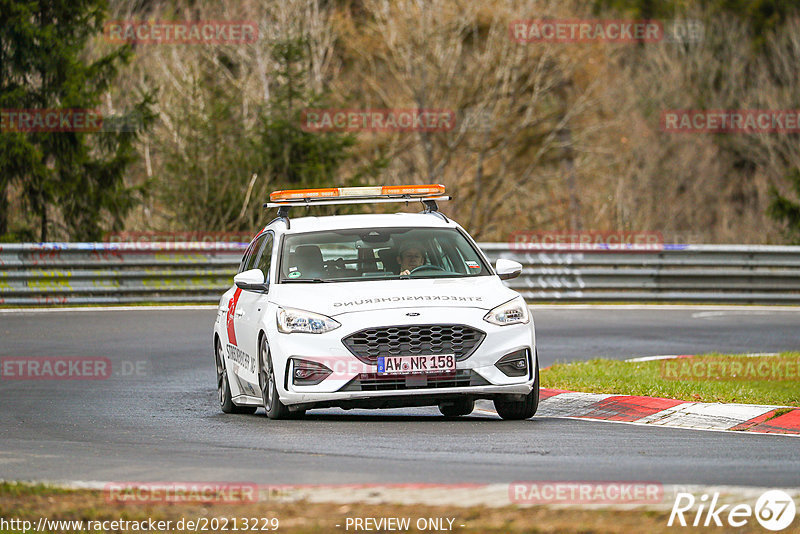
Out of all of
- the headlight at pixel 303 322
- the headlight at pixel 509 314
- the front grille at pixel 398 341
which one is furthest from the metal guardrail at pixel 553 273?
the front grille at pixel 398 341

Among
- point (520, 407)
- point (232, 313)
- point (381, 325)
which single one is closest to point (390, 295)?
point (381, 325)

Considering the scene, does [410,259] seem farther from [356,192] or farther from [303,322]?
[303,322]

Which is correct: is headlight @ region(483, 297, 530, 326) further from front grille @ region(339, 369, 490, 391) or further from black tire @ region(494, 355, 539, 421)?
front grille @ region(339, 369, 490, 391)

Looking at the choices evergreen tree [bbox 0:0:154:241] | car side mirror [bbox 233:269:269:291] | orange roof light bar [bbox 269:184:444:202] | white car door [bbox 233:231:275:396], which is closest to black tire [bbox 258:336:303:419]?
white car door [bbox 233:231:275:396]

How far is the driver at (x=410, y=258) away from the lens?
37.9 ft

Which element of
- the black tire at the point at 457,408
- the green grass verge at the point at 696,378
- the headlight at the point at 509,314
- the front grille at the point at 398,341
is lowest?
the green grass verge at the point at 696,378

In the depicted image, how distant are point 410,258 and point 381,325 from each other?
1.42 m

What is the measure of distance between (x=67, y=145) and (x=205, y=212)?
11.3 feet

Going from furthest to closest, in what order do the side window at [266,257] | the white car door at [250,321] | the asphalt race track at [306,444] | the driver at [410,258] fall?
the side window at [266,257] → the driver at [410,258] → the white car door at [250,321] → the asphalt race track at [306,444]

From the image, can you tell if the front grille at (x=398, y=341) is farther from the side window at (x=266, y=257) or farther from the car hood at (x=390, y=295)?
the side window at (x=266, y=257)

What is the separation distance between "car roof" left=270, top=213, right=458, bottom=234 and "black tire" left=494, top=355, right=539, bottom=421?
173 centimetres

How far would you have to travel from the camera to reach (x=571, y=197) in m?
45.6

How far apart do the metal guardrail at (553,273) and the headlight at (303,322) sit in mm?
14227

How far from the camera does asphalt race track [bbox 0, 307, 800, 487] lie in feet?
25.6
